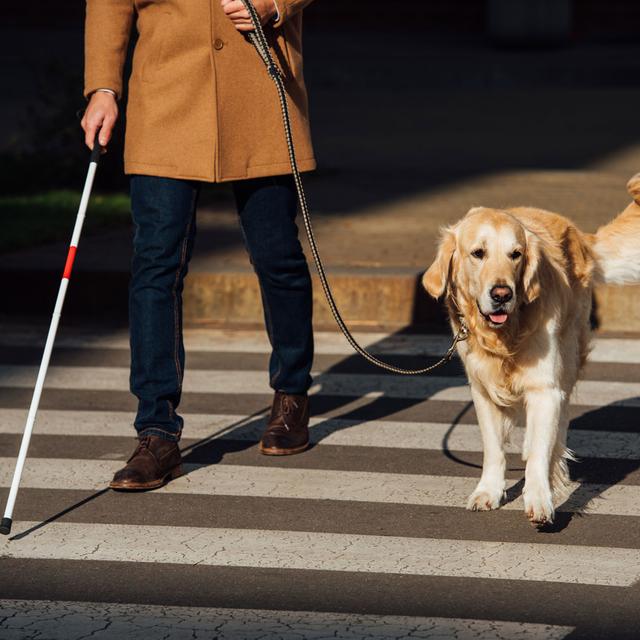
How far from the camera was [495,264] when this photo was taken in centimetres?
520

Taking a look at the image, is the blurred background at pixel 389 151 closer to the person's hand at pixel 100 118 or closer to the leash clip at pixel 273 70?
the leash clip at pixel 273 70

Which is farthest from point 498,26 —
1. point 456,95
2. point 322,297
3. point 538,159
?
point 322,297

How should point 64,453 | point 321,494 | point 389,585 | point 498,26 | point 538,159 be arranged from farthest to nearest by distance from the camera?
point 498,26 → point 538,159 → point 64,453 → point 321,494 → point 389,585

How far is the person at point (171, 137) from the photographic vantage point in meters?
5.75

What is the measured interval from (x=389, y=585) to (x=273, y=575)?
36 centimetres

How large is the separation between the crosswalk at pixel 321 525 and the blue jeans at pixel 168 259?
35cm

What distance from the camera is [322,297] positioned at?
8.78 metres

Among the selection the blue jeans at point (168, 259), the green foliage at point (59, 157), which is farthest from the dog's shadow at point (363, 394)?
the green foliage at point (59, 157)

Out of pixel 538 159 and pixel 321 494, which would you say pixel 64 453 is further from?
pixel 538 159

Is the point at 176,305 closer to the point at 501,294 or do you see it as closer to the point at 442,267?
the point at 442,267

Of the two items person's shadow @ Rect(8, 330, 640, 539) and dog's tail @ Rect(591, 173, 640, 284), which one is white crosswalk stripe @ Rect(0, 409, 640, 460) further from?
dog's tail @ Rect(591, 173, 640, 284)

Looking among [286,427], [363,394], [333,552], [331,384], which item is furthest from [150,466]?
[331,384]

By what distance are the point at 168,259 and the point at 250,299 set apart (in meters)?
3.26

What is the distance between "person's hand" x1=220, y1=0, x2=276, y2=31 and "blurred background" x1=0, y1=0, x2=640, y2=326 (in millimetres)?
3222
